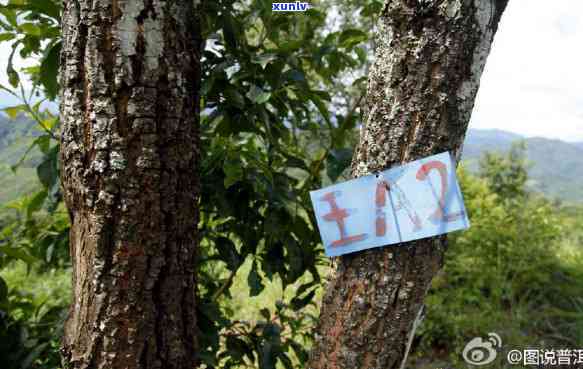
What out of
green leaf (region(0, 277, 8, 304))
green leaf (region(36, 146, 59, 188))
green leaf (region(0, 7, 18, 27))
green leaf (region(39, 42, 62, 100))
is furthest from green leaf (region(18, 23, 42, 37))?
green leaf (region(0, 277, 8, 304))

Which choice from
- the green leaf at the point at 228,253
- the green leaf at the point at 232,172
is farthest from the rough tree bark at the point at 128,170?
the green leaf at the point at 228,253

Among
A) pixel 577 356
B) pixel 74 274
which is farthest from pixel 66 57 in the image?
pixel 577 356

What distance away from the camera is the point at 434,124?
65cm

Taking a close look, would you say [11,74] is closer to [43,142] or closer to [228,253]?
[43,142]

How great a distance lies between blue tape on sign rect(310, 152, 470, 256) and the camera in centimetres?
66

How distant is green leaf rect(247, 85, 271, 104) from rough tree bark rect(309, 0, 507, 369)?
231 mm

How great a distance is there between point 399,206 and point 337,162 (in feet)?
0.79

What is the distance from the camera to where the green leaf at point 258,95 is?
84 centimetres

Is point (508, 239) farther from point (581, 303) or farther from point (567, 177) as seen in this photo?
point (567, 177)

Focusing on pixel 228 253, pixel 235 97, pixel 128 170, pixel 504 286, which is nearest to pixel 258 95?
pixel 235 97

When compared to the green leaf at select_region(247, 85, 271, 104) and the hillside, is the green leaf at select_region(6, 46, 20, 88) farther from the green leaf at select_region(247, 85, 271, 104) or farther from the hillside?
the green leaf at select_region(247, 85, 271, 104)

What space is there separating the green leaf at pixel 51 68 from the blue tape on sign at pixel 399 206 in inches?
23.7

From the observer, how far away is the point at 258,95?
2.82ft

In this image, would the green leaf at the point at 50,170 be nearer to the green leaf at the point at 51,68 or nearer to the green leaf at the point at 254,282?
the green leaf at the point at 51,68
